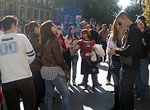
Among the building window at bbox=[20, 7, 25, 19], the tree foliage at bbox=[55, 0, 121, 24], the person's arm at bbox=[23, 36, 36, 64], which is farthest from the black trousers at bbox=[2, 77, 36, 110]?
the building window at bbox=[20, 7, 25, 19]

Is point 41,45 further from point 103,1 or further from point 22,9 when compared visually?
point 22,9

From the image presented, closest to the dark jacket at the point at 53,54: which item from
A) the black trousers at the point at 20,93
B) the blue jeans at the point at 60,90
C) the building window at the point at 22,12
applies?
the blue jeans at the point at 60,90

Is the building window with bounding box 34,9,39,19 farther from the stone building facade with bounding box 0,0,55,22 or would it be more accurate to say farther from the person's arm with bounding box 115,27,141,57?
the person's arm with bounding box 115,27,141,57

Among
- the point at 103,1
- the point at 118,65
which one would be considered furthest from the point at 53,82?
the point at 103,1

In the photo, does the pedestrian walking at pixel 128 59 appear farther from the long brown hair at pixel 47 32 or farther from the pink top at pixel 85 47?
the pink top at pixel 85 47

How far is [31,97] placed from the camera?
3486mm

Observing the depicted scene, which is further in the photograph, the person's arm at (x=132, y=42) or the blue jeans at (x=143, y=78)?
the blue jeans at (x=143, y=78)

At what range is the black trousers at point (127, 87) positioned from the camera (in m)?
3.76

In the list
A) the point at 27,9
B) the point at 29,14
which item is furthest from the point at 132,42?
the point at 29,14

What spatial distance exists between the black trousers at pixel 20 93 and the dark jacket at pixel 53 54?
1.85ft

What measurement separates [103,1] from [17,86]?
140 ft

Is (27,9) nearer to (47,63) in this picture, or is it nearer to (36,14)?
(36,14)

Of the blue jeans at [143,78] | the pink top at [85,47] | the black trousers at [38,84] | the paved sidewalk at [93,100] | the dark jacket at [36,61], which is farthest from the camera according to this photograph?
the pink top at [85,47]

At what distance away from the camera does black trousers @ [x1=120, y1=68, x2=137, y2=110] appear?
12.3 ft
